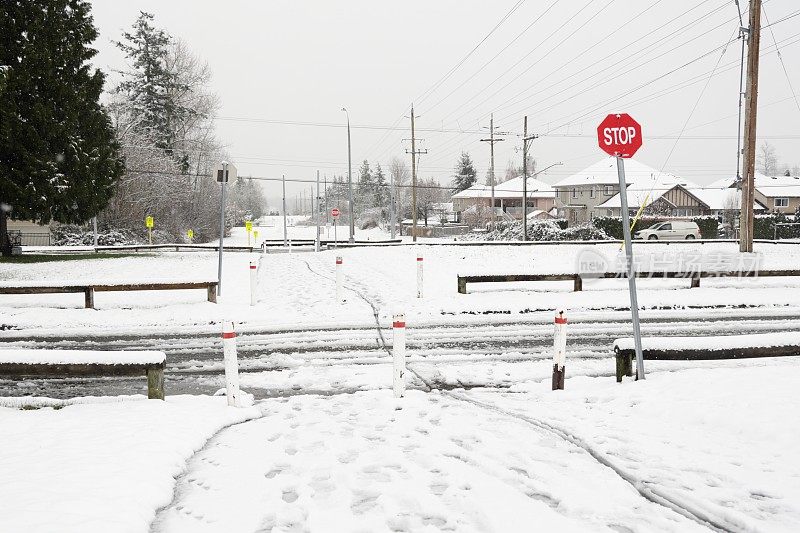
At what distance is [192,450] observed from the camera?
496cm

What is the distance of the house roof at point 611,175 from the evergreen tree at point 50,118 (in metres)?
64.7

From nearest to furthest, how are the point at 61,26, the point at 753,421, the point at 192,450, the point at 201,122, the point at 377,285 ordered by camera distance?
the point at 192,450
the point at 753,421
the point at 377,285
the point at 61,26
the point at 201,122

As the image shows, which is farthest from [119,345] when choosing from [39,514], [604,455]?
[604,455]

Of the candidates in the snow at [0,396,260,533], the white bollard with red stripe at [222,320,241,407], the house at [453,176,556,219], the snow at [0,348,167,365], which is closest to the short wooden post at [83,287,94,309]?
the snow at [0,348,167,365]

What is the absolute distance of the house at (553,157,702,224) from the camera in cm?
6650

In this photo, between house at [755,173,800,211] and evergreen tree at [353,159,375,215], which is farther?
evergreen tree at [353,159,375,215]

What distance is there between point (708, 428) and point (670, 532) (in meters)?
2.26

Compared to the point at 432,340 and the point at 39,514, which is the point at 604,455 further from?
the point at 432,340

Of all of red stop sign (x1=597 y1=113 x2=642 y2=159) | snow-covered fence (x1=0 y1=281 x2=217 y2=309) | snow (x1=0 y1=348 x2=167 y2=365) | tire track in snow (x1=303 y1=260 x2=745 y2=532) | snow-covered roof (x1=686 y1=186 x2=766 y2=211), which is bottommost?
tire track in snow (x1=303 y1=260 x2=745 y2=532)

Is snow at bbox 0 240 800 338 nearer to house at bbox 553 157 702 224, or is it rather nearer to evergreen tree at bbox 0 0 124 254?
evergreen tree at bbox 0 0 124 254

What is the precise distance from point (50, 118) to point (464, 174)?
8548 centimetres

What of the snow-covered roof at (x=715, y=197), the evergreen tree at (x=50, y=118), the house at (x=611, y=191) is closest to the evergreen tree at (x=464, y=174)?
the house at (x=611, y=191)

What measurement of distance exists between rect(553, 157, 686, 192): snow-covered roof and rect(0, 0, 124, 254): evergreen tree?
213 ft

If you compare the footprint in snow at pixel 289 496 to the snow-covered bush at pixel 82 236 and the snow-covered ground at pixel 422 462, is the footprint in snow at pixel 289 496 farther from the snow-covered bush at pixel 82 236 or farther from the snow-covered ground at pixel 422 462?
the snow-covered bush at pixel 82 236
